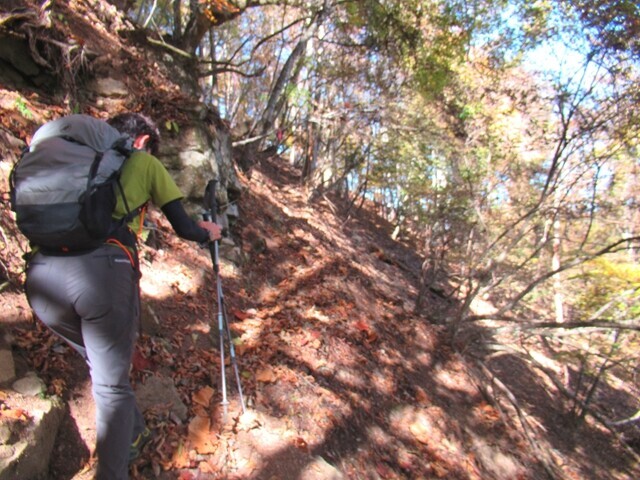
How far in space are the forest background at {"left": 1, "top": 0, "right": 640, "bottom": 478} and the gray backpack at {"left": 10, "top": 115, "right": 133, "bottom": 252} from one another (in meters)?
6.11

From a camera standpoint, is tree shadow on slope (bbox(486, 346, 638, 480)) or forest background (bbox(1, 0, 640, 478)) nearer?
forest background (bbox(1, 0, 640, 478))

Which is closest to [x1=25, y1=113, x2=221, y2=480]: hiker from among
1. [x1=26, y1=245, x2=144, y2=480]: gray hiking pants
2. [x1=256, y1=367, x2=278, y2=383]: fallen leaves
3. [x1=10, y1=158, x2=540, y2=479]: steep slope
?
[x1=26, y1=245, x2=144, y2=480]: gray hiking pants

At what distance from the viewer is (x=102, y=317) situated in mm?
2113

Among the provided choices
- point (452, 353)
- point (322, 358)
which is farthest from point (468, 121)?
point (322, 358)

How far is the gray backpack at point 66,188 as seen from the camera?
76.7 inches

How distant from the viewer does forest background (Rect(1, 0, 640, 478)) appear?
6793mm

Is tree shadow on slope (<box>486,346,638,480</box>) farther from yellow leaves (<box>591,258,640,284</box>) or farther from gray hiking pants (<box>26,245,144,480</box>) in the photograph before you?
gray hiking pants (<box>26,245,144,480</box>)

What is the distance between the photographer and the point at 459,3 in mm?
9516

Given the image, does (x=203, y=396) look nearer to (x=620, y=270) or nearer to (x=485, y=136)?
(x=620, y=270)

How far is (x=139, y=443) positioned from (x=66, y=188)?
6.11ft

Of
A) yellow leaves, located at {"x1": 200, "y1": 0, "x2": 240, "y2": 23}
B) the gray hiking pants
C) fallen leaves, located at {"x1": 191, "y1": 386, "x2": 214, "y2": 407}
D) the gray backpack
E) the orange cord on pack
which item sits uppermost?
yellow leaves, located at {"x1": 200, "y1": 0, "x2": 240, "y2": 23}

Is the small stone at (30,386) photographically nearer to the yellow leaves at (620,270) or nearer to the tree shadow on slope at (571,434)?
the tree shadow on slope at (571,434)

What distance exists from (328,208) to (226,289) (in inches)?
307

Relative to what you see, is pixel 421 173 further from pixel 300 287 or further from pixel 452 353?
pixel 300 287
